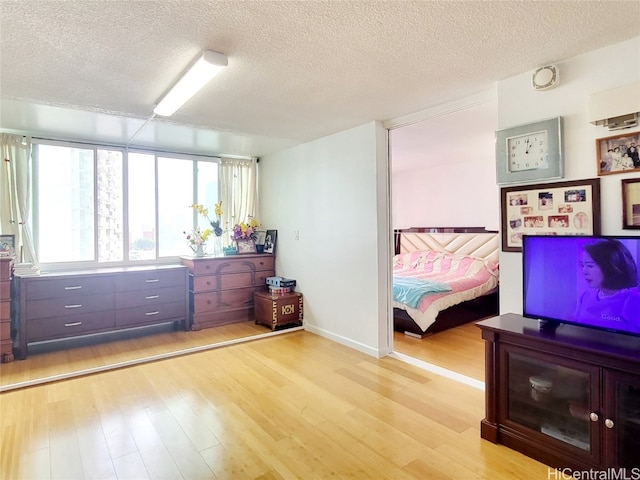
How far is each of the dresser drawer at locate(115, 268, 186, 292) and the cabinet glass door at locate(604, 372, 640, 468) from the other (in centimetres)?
400

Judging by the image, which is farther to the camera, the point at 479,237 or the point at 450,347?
the point at 479,237

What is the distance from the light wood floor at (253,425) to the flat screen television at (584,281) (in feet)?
2.64

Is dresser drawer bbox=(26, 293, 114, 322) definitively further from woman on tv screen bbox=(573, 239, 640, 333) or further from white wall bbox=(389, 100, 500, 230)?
woman on tv screen bbox=(573, 239, 640, 333)

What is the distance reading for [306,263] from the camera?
4492 millimetres

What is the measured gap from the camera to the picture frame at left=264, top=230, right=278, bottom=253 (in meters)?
5.06

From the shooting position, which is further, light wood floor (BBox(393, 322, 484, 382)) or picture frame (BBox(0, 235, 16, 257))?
picture frame (BBox(0, 235, 16, 257))

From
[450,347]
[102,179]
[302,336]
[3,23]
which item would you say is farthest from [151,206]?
[450,347]

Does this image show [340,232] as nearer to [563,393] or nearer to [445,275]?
[445,275]

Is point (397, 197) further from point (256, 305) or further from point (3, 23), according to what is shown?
point (3, 23)

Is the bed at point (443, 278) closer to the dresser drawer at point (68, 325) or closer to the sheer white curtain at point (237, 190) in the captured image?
the sheer white curtain at point (237, 190)

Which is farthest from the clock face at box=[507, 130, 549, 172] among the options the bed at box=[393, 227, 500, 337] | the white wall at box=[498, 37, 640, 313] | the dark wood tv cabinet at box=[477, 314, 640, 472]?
the bed at box=[393, 227, 500, 337]

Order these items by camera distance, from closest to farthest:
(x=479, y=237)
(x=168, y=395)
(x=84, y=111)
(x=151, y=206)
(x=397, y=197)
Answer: (x=168, y=395), (x=84, y=111), (x=151, y=206), (x=479, y=237), (x=397, y=197)

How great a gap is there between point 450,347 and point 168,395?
2.66 metres

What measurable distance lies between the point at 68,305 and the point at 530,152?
4.28 metres
